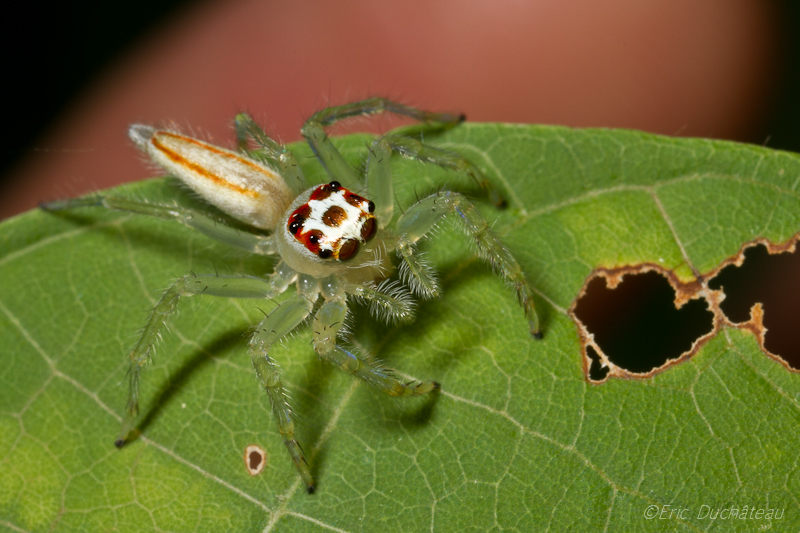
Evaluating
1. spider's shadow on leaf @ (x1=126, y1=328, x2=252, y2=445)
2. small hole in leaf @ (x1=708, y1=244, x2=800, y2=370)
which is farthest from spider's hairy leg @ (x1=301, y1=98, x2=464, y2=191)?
small hole in leaf @ (x1=708, y1=244, x2=800, y2=370)

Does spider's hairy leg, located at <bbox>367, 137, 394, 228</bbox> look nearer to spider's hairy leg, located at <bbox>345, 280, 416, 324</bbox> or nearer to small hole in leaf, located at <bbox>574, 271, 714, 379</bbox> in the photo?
spider's hairy leg, located at <bbox>345, 280, 416, 324</bbox>

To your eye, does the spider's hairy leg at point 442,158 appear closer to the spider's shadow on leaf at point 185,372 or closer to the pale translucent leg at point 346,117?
the pale translucent leg at point 346,117

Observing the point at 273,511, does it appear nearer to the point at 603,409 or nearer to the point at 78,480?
the point at 78,480

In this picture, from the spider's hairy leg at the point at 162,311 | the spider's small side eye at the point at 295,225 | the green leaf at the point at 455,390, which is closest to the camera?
the green leaf at the point at 455,390

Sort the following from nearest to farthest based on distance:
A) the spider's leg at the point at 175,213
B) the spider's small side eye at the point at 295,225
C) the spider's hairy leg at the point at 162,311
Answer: the spider's hairy leg at the point at 162,311
the spider's small side eye at the point at 295,225
the spider's leg at the point at 175,213

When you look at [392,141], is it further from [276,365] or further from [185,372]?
[185,372]

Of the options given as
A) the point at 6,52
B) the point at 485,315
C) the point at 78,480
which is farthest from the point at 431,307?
the point at 6,52

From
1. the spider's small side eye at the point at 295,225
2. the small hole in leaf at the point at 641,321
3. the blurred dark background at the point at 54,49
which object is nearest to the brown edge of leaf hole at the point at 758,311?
the small hole in leaf at the point at 641,321
